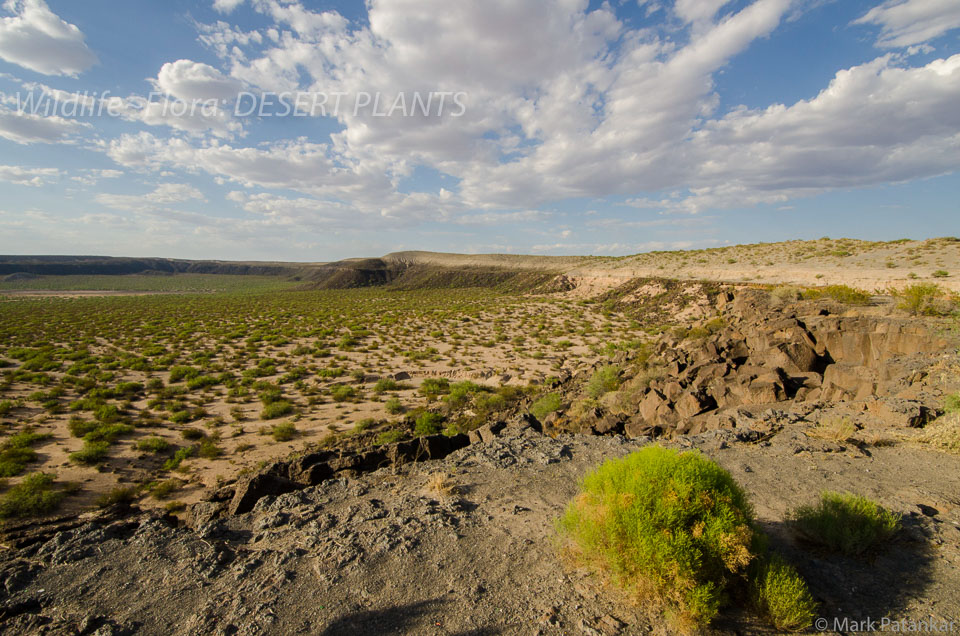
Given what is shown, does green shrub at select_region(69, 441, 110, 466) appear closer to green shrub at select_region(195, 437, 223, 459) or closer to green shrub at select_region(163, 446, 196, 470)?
green shrub at select_region(163, 446, 196, 470)

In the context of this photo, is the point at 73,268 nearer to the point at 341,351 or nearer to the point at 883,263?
the point at 341,351

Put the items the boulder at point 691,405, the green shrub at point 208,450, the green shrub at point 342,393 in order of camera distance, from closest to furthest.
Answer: the boulder at point 691,405, the green shrub at point 208,450, the green shrub at point 342,393

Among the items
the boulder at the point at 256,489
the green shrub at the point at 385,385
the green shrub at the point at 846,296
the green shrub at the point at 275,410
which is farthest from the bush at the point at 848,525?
the green shrub at the point at 385,385

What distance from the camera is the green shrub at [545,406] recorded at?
13766mm

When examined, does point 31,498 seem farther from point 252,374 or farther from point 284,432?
point 252,374

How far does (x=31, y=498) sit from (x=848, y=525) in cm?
1416

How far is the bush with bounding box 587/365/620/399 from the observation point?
14.8 metres

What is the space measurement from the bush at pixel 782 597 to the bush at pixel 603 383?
10662 millimetres

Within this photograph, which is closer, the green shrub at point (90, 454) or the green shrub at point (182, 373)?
the green shrub at point (90, 454)

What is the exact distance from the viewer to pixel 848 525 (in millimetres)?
4727

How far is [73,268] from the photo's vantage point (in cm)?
15475

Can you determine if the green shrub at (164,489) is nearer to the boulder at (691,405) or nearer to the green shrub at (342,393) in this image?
the green shrub at (342,393)

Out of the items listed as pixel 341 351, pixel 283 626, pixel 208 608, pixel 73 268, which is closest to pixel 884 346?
pixel 283 626

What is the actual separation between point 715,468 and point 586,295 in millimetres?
50079
